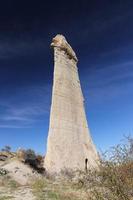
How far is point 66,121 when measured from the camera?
96.9 ft

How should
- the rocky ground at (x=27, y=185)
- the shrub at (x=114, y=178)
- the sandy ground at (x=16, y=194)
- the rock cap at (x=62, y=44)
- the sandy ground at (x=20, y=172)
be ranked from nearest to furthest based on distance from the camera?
the shrub at (x=114, y=178) < the rocky ground at (x=27, y=185) < the sandy ground at (x=16, y=194) < the sandy ground at (x=20, y=172) < the rock cap at (x=62, y=44)

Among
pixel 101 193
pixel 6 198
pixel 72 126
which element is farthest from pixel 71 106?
pixel 101 193

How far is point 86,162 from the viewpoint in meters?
30.0

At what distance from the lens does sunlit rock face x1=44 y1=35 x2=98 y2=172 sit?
27.8 metres

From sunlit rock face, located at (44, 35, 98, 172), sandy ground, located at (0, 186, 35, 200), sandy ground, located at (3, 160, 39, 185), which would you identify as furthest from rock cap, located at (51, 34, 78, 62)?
sandy ground, located at (0, 186, 35, 200)

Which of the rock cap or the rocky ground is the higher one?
the rock cap

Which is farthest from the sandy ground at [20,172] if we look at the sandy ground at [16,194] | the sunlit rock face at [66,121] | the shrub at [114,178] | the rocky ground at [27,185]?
the shrub at [114,178]

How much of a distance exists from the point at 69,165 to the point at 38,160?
324 cm

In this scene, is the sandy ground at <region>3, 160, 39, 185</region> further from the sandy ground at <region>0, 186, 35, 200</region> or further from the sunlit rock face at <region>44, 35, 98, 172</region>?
the sandy ground at <region>0, 186, 35, 200</region>

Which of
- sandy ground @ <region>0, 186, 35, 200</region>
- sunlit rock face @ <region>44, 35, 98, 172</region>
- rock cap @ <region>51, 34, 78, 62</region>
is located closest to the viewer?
sandy ground @ <region>0, 186, 35, 200</region>

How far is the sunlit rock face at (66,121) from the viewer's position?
2780cm

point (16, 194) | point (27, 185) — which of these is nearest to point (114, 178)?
point (16, 194)

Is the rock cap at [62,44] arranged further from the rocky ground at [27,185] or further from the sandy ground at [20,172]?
the sandy ground at [20,172]

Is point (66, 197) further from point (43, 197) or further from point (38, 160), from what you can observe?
point (38, 160)
